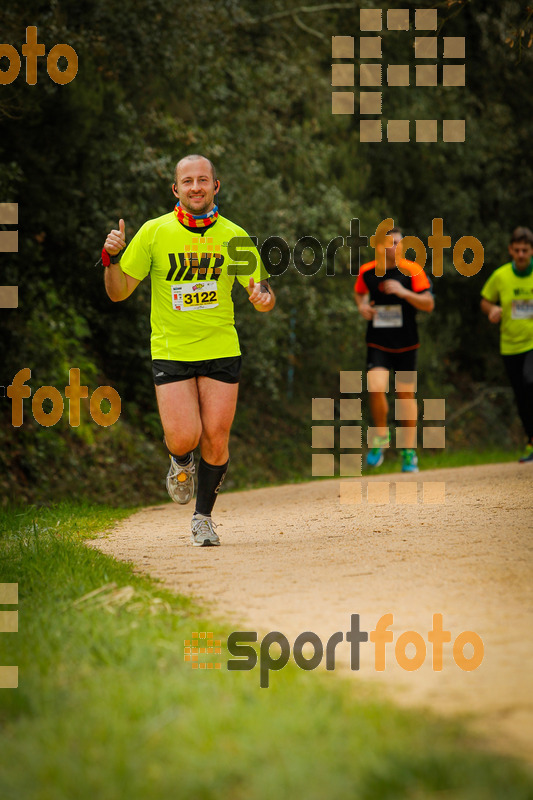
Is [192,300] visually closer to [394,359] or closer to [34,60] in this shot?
[394,359]

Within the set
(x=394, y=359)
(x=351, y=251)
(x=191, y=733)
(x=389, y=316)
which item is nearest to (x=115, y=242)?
(x=191, y=733)

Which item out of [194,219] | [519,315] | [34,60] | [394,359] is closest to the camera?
[194,219]

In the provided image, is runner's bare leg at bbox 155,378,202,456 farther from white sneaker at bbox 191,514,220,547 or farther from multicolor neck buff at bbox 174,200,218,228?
multicolor neck buff at bbox 174,200,218,228

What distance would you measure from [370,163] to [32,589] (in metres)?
17.7

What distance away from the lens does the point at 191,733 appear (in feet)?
9.30

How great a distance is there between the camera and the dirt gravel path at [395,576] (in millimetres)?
3279

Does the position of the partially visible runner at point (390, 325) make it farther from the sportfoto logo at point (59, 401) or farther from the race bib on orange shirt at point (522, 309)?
the sportfoto logo at point (59, 401)

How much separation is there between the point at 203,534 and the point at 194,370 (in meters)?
1.04

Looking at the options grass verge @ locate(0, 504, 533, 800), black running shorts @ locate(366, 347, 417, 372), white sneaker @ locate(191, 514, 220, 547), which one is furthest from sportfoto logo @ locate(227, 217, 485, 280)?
grass verge @ locate(0, 504, 533, 800)

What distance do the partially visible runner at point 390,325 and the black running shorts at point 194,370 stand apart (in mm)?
4460

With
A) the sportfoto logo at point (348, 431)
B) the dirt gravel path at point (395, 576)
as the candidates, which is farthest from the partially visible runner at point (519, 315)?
the dirt gravel path at point (395, 576)

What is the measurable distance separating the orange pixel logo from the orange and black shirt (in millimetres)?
7439

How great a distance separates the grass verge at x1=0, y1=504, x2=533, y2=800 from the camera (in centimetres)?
253

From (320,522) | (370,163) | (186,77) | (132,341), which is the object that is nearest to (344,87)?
(370,163)
